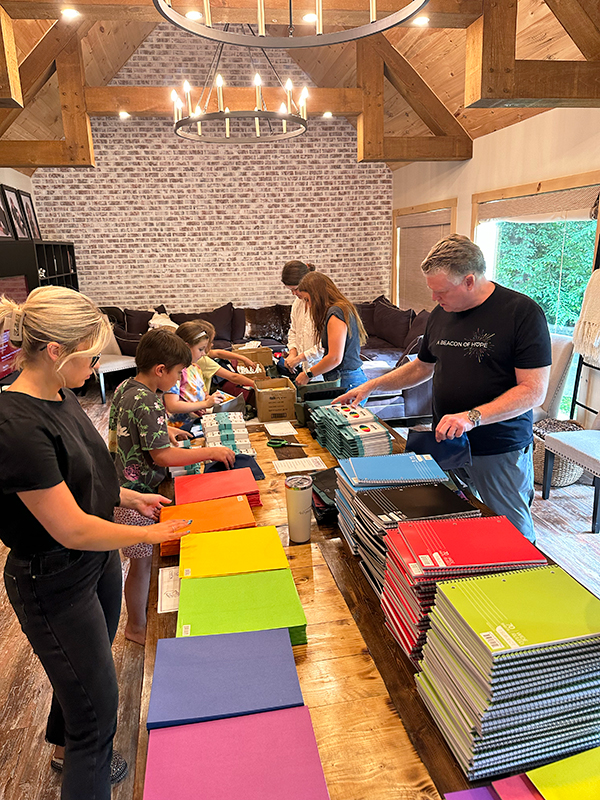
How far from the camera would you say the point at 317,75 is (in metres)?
8.41

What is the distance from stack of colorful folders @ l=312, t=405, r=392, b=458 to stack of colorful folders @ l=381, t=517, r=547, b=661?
0.87 m

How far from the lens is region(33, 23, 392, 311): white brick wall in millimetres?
8477

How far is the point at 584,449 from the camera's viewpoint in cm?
374

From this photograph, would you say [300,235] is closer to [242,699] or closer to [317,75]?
[317,75]

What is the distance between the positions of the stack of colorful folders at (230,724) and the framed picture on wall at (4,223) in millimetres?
6473

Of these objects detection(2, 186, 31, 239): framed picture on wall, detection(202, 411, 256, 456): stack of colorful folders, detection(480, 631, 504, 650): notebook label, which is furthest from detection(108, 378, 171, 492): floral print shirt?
detection(2, 186, 31, 239): framed picture on wall

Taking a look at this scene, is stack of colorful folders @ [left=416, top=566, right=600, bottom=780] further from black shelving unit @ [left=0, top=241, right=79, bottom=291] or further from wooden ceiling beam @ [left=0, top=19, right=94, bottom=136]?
wooden ceiling beam @ [left=0, top=19, right=94, bottom=136]

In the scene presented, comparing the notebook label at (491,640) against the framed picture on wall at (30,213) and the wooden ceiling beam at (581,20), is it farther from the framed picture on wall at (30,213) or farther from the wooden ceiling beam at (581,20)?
the framed picture on wall at (30,213)

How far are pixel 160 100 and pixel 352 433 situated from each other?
19.8 ft

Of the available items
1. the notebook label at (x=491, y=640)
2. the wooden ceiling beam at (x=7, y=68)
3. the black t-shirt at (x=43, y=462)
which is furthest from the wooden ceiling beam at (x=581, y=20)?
the notebook label at (x=491, y=640)

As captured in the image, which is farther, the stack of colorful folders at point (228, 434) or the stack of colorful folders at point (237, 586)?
the stack of colorful folders at point (228, 434)

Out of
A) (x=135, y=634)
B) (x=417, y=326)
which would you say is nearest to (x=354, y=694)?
(x=135, y=634)

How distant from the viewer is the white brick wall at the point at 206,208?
334 inches

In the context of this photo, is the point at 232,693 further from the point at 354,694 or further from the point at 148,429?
the point at 148,429
